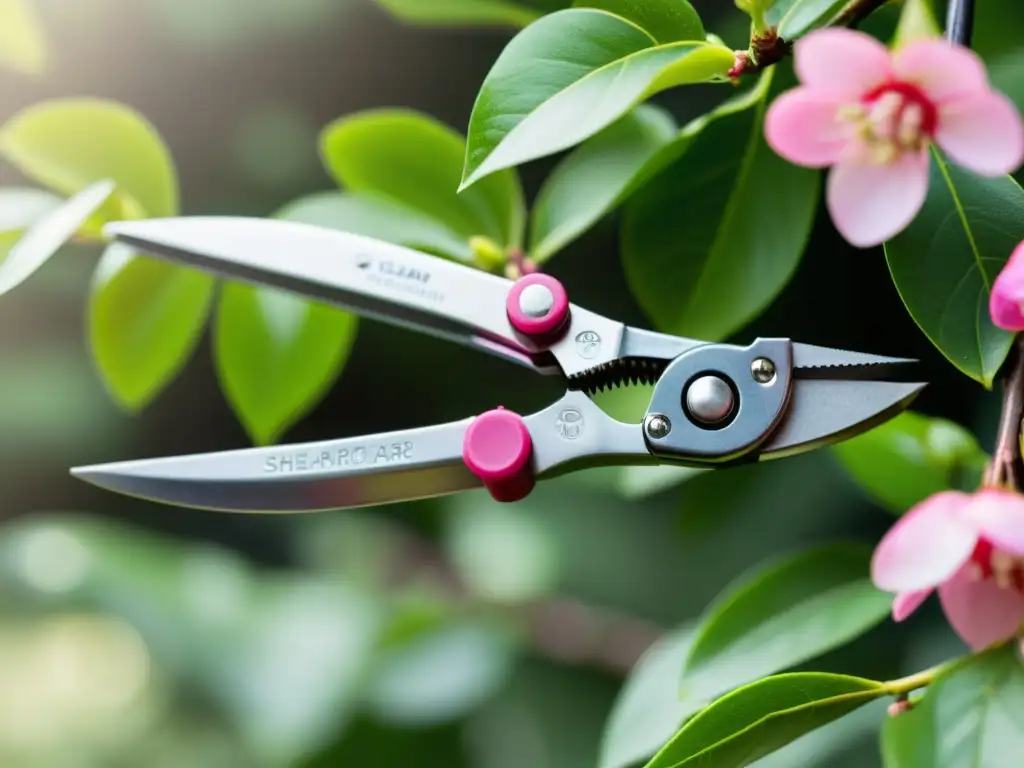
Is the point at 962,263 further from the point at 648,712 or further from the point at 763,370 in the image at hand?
the point at 648,712

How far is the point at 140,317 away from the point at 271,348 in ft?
0.21

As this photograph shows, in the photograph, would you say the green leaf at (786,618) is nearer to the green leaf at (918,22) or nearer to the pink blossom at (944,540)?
the pink blossom at (944,540)

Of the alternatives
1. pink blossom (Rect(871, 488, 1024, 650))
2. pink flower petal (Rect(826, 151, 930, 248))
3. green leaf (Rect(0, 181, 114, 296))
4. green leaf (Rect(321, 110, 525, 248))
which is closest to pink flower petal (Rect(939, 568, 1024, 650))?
pink blossom (Rect(871, 488, 1024, 650))

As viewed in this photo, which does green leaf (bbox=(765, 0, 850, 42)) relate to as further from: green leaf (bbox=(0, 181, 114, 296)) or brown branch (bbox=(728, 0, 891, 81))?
green leaf (bbox=(0, 181, 114, 296))

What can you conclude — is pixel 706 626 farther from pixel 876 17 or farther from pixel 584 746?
pixel 584 746

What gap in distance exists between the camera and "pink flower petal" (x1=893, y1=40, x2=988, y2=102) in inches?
11.6

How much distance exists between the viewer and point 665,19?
14.7 inches

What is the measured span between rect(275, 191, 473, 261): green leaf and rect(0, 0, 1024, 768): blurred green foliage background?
34 cm

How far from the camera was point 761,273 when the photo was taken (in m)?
0.45

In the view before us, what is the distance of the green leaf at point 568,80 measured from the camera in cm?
34

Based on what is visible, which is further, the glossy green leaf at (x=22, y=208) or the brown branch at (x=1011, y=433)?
the glossy green leaf at (x=22, y=208)

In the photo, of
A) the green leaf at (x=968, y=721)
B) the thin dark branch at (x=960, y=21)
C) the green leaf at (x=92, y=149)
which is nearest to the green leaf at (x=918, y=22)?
the thin dark branch at (x=960, y=21)

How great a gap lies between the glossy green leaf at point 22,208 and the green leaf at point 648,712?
35 centimetres

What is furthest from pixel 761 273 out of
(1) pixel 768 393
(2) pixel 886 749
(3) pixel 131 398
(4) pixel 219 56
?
(4) pixel 219 56
